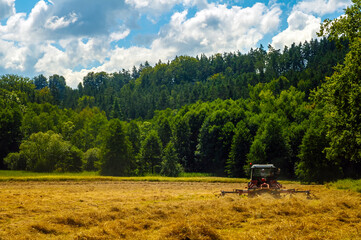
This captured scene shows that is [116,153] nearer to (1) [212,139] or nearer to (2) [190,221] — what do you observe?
(1) [212,139]

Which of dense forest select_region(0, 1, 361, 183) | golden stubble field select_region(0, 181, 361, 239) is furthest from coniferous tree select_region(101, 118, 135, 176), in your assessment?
golden stubble field select_region(0, 181, 361, 239)

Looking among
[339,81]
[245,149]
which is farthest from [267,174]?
[245,149]

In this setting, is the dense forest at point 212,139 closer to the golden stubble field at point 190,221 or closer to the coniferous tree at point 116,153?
the coniferous tree at point 116,153

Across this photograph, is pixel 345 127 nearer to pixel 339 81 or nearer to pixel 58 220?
pixel 339 81

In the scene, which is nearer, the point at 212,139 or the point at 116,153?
the point at 116,153

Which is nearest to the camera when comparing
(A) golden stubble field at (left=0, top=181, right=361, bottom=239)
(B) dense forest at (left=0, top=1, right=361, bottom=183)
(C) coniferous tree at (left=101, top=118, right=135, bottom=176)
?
(A) golden stubble field at (left=0, top=181, right=361, bottom=239)

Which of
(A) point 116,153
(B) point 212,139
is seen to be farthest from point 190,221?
(B) point 212,139

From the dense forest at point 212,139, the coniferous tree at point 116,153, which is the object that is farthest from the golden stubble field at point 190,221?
the coniferous tree at point 116,153

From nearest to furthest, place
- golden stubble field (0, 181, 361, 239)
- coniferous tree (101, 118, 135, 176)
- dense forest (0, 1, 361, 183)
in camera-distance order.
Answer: golden stubble field (0, 181, 361, 239) < dense forest (0, 1, 361, 183) < coniferous tree (101, 118, 135, 176)

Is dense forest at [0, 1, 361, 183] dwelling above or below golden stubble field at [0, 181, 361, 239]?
above

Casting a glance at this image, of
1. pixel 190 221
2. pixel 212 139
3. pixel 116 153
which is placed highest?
pixel 212 139

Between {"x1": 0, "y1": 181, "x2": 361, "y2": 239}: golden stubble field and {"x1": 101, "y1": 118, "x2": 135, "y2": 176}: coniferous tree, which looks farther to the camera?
{"x1": 101, "y1": 118, "x2": 135, "y2": 176}: coniferous tree

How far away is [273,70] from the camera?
16725 centimetres

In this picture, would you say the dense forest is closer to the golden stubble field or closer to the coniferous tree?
the coniferous tree
